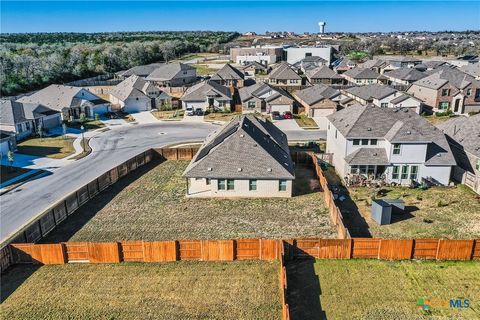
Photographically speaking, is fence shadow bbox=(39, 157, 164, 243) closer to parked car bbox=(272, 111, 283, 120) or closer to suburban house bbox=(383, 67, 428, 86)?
parked car bbox=(272, 111, 283, 120)

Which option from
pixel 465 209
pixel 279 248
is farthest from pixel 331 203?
pixel 465 209

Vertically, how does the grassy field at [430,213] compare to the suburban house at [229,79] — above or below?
below

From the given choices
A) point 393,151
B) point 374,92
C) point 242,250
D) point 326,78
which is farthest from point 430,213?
point 326,78

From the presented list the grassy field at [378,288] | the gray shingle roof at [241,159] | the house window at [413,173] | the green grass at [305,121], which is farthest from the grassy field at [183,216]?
the green grass at [305,121]

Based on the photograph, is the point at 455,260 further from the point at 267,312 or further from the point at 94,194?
the point at 94,194

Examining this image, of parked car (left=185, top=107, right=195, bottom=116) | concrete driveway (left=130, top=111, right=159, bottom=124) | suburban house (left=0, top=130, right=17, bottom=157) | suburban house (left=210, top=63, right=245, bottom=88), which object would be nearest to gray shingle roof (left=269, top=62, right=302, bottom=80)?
suburban house (left=210, top=63, right=245, bottom=88)

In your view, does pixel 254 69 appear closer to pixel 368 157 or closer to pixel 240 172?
pixel 368 157

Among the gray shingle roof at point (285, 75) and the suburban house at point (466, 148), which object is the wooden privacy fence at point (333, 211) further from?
the gray shingle roof at point (285, 75)
